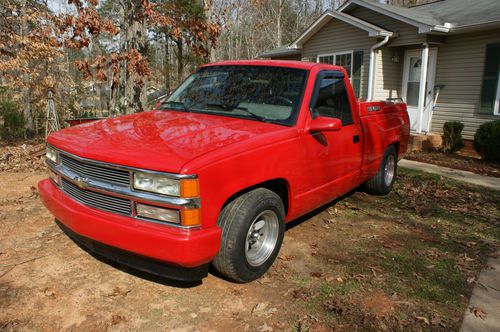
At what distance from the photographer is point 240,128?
336 centimetres

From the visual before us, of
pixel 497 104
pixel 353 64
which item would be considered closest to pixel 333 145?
pixel 497 104

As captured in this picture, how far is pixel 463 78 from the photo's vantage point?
10.9 m

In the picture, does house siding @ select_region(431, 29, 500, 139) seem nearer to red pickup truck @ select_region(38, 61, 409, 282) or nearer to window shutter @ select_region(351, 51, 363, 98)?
window shutter @ select_region(351, 51, 363, 98)

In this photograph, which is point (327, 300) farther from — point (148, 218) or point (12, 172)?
point (12, 172)

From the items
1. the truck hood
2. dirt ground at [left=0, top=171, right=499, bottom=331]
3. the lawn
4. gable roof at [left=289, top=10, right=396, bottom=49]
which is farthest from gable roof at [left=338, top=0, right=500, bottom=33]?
the truck hood

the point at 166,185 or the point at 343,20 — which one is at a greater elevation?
the point at 343,20

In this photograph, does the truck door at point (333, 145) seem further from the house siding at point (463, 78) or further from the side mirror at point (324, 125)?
the house siding at point (463, 78)

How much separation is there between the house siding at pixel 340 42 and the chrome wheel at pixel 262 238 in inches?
435

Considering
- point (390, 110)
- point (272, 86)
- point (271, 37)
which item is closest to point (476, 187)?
point (390, 110)

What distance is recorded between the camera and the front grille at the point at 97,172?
9.02 ft

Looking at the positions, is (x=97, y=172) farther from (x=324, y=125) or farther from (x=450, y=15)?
(x=450, y=15)

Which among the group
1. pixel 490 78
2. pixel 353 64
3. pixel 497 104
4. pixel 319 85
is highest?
pixel 353 64

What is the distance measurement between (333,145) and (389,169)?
2427mm

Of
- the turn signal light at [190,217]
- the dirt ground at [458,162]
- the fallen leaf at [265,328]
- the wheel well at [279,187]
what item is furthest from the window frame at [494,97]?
the turn signal light at [190,217]
